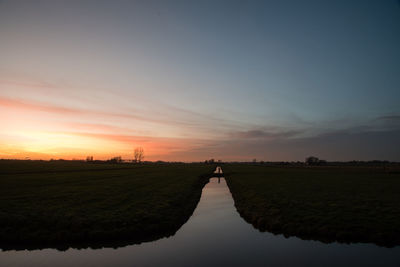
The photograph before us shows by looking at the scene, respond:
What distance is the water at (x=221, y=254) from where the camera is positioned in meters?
13.2

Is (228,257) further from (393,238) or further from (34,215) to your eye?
(34,215)

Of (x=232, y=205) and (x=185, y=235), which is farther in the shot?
(x=232, y=205)

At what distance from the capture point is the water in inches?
520

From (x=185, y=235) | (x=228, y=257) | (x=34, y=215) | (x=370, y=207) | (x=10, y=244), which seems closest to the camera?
(x=228, y=257)

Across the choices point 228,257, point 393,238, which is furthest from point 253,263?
point 393,238

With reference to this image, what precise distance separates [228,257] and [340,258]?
612 cm

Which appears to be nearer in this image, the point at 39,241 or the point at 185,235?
the point at 39,241

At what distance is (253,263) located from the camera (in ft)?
43.1

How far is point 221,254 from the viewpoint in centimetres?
1445

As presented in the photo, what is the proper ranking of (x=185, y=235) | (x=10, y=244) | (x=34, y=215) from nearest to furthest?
1. (x=10, y=244)
2. (x=185, y=235)
3. (x=34, y=215)

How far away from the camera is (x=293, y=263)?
42.9 ft

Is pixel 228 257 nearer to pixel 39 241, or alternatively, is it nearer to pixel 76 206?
pixel 39 241

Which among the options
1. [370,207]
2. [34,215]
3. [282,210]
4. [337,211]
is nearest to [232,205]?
[282,210]

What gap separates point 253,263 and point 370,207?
16.6 metres
